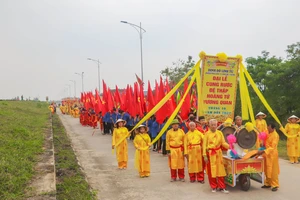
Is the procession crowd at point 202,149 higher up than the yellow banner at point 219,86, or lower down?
lower down

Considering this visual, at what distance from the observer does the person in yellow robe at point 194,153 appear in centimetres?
730

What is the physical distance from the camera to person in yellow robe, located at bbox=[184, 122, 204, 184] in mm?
7301

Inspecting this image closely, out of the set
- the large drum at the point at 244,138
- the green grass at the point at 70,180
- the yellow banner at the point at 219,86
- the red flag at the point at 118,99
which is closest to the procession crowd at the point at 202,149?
the large drum at the point at 244,138

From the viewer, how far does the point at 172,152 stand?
295 inches

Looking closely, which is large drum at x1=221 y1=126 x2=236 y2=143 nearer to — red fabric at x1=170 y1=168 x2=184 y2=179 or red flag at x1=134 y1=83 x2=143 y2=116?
red fabric at x1=170 y1=168 x2=184 y2=179

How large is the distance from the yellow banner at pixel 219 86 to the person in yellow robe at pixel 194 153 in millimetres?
564

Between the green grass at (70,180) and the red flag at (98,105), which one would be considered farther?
the red flag at (98,105)

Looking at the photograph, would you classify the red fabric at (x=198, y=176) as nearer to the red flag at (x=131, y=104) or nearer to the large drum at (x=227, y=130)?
the large drum at (x=227, y=130)

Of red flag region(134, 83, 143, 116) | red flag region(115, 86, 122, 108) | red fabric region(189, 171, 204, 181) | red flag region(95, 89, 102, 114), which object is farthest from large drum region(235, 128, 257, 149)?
red flag region(95, 89, 102, 114)

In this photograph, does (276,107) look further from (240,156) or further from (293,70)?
(240,156)

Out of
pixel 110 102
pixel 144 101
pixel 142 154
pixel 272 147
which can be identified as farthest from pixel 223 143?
pixel 110 102

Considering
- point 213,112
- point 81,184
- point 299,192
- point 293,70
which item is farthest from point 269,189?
point 293,70

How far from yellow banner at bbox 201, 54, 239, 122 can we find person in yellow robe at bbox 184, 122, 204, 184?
0.56 meters

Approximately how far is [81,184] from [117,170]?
6.35 feet
